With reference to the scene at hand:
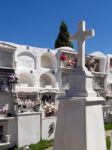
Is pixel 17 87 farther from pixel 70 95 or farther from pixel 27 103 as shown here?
pixel 70 95

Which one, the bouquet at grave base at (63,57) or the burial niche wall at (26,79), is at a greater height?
the bouquet at grave base at (63,57)

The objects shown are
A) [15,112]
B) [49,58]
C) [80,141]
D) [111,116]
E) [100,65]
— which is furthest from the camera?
[100,65]

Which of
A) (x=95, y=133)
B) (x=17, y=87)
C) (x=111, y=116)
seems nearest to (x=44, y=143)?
(x=17, y=87)

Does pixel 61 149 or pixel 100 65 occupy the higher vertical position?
pixel 100 65

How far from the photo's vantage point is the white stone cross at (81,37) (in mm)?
7875

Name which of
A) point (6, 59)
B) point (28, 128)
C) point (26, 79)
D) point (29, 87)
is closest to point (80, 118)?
point (28, 128)

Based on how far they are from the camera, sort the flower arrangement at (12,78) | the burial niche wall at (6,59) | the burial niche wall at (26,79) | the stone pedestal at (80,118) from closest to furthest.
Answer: the stone pedestal at (80,118), the flower arrangement at (12,78), the burial niche wall at (6,59), the burial niche wall at (26,79)

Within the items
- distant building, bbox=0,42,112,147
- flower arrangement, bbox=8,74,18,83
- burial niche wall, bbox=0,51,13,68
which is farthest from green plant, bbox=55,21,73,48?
flower arrangement, bbox=8,74,18,83

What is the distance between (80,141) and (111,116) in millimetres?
24666

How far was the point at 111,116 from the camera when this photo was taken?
31188mm

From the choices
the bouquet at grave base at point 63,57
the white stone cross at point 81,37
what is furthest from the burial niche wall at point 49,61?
the white stone cross at point 81,37

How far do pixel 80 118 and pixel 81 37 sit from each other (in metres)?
2.26

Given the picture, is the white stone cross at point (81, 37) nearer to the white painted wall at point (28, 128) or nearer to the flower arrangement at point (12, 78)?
the white painted wall at point (28, 128)

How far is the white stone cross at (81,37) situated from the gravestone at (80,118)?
16cm
